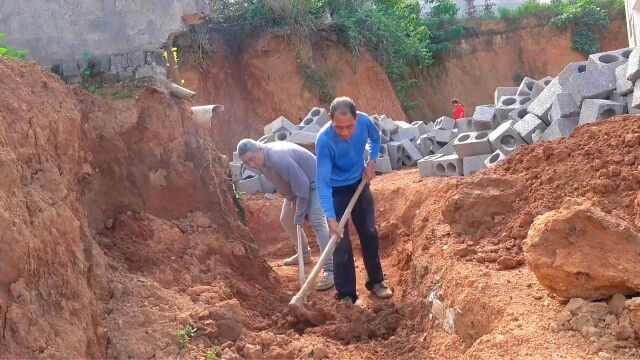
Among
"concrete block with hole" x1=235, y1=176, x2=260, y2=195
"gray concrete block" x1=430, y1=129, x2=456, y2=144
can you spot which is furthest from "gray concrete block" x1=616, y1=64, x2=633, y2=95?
"concrete block with hole" x1=235, y1=176, x2=260, y2=195

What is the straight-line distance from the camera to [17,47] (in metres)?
5.39

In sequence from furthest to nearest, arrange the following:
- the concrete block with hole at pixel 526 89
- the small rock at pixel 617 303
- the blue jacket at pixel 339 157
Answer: the concrete block with hole at pixel 526 89 < the blue jacket at pixel 339 157 < the small rock at pixel 617 303

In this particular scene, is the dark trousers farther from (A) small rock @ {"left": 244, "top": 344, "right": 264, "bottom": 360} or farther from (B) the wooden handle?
(A) small rock @ {"left": 244, "top": 344, "right": 264, "bottom": 360}

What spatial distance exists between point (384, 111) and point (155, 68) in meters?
13.0

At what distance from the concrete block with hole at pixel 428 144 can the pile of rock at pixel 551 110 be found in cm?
78

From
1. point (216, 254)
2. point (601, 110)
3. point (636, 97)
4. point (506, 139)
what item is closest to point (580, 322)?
point (216, 254)

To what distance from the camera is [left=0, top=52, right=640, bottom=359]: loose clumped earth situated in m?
3.17

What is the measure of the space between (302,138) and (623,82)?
17.6ft

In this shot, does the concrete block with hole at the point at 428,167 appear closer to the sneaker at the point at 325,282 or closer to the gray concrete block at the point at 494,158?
the gray concrete block at the point at 494,158

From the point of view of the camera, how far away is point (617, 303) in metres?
3.30

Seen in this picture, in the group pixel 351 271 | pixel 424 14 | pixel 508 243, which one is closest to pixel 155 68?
pixel 351 271

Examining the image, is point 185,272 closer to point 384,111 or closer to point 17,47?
point 17,47

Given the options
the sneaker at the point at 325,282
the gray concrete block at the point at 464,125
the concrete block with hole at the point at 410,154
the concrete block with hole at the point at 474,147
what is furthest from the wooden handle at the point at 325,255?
the gray concrete block at the point at 464,125

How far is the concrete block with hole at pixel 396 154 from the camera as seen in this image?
11930 mm
